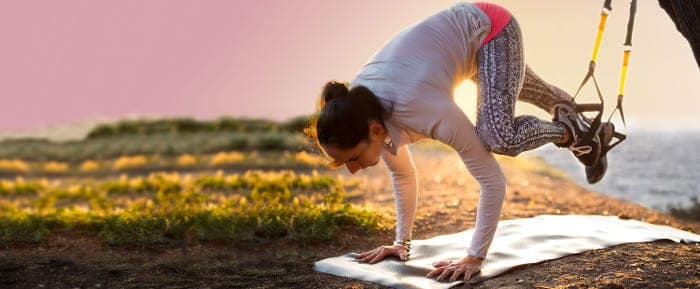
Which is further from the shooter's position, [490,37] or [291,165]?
[291,165]

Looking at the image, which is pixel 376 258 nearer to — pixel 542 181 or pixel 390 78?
pixel 390 78

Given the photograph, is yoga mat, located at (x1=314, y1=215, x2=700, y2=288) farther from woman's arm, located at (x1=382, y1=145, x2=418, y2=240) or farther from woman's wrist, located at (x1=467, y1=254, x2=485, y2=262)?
woman's arm, located at (x1=382, y1=145, x2=418, y2=240)

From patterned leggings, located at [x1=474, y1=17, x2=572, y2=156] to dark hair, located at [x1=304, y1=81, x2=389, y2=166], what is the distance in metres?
0.50

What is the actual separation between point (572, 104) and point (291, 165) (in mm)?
5555

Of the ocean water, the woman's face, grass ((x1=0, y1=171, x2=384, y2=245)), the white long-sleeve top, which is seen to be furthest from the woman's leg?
the ocean water

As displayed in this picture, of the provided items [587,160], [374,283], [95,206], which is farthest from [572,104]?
[95,206]

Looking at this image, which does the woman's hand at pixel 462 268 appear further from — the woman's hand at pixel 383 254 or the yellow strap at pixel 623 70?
the yellow strap at pixel 623 70

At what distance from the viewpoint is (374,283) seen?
3697 mm

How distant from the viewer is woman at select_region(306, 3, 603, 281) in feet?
10.2

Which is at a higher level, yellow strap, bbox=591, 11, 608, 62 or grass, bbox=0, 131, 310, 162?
yellow strap, bbox=591, 11, 608, 62

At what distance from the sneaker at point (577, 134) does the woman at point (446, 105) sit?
0.83 ft

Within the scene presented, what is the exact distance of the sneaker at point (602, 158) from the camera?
13.7 ft

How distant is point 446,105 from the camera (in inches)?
123

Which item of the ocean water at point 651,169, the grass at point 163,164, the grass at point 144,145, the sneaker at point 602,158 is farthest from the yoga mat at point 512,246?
the grass at point 144,145
